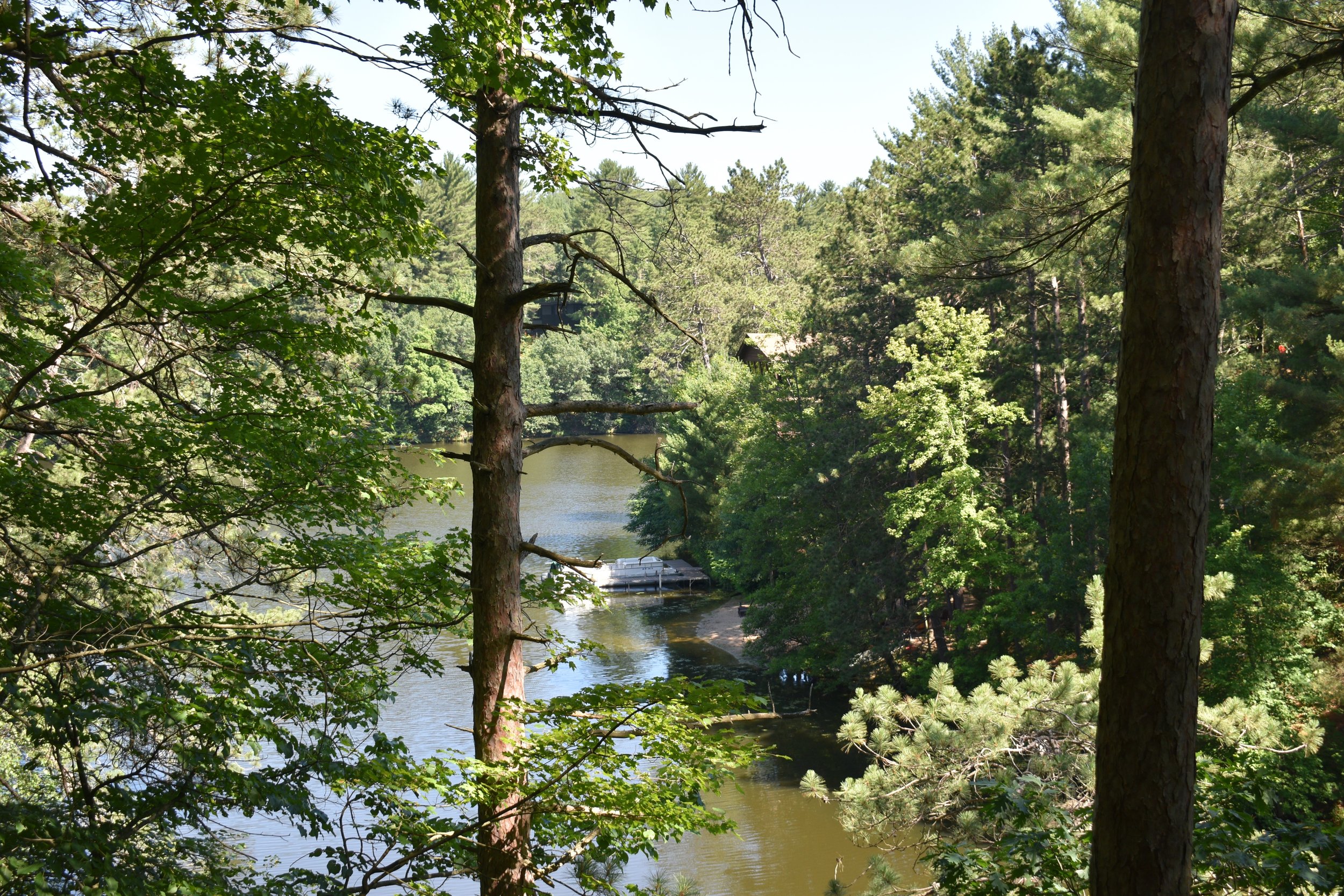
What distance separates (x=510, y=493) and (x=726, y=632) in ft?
69.3

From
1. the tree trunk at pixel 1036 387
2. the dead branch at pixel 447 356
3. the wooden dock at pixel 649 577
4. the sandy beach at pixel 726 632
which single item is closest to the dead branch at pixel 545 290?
the dead branch at pixel 447 356

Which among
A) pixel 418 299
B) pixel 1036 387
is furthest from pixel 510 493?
pixel 1036 387

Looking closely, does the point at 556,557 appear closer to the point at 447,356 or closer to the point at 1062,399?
the point at 447,356

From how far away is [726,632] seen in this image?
25609 mm

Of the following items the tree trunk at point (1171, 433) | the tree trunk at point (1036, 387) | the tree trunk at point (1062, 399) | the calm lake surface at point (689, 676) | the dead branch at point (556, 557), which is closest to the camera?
the tree trunk at point (1171, 433)

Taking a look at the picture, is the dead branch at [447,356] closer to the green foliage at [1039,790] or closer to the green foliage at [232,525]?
the green foliage at [232,525]

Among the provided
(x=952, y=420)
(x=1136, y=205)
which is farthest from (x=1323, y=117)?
(x=1136, y=205)

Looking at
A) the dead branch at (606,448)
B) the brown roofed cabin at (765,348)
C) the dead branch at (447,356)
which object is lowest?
the dead branch at (606,448)

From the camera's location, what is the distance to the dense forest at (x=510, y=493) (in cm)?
459

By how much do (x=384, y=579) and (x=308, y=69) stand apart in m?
5.28

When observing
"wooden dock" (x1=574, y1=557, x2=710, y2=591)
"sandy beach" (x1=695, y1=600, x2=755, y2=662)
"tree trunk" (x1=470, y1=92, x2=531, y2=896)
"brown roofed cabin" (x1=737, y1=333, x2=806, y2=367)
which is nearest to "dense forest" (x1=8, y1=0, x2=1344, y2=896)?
"tree trunk" (x1=470, y1=92, x2=531, y2=896)

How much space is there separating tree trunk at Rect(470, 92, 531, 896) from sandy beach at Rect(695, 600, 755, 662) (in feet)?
57.4

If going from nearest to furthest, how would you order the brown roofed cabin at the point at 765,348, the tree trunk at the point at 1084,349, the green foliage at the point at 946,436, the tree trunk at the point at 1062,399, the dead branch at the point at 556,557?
the dead branch at the point at 556,557, the green foliage at the point at 946,436, the tree trunk at the point at 1084,349, the tree trunk at the point at 1062,399, the brown roofed cabin at the point at 765,348

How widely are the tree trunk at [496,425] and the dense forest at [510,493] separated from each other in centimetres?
3
